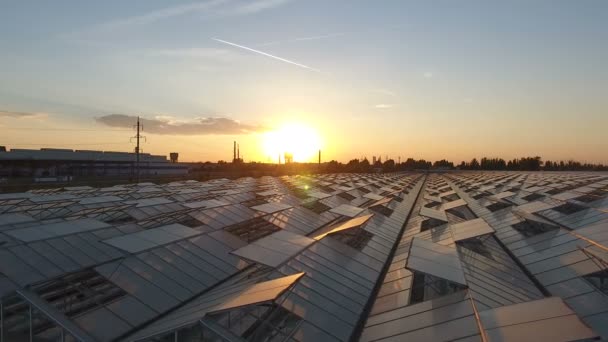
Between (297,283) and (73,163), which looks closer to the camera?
(297,283)

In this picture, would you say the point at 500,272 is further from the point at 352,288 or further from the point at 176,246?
the point at 176,246

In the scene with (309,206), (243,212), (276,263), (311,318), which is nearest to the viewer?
(311,318)

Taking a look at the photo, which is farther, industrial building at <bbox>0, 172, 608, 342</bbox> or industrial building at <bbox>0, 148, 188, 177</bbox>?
industrial building at <bbox>0, 148, 188, 177</bbox>

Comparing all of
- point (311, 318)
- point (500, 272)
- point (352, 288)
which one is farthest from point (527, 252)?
point (311, 318)

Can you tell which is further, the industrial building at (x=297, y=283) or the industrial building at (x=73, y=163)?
the industrial building at (x=73, y=163)

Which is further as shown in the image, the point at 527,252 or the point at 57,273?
the point at 527,252

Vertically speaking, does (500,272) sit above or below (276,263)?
below

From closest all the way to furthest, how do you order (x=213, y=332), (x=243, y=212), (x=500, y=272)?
(x=213, y=332) < (x=500, y=272) < (x=243, y=212)

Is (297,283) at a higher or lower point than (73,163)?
lower
